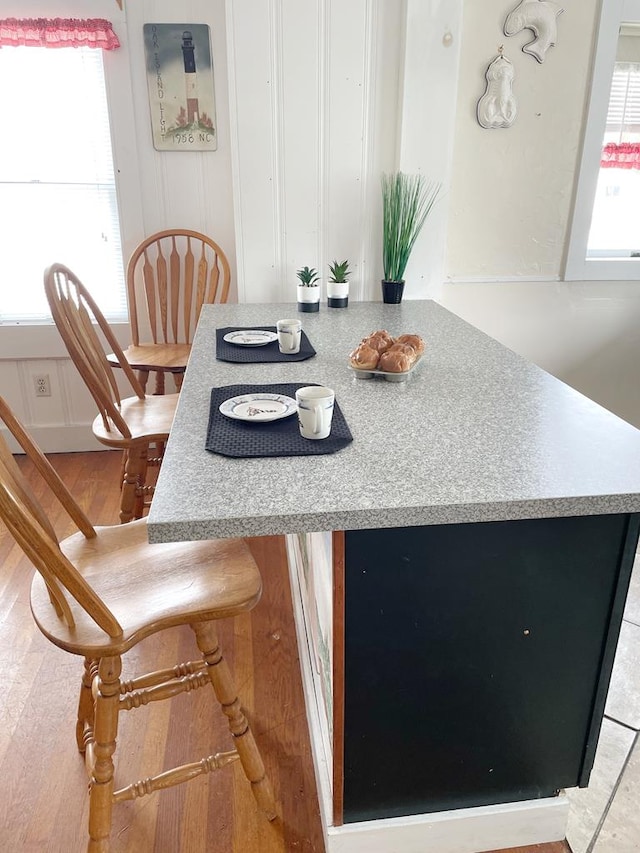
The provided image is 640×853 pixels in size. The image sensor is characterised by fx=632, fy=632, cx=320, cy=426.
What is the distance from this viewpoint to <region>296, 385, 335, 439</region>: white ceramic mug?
105cm

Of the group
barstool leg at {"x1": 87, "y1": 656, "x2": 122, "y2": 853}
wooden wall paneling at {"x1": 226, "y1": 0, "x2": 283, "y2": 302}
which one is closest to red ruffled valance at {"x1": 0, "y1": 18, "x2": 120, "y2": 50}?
wooden wall paneling at {"x1": 226, "y1": 0, "x2": 283, "y2": 302}

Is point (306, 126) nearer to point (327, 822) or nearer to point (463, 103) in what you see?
point (463, 103)

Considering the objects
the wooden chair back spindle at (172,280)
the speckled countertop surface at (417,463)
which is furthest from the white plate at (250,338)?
the wooden chair back spindle at (172,280)

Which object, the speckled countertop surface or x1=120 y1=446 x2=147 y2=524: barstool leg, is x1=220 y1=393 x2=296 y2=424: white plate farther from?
Result: x1=120 y1=446 x2=147 y2=524: barstool leg

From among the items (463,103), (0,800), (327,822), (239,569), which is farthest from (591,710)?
(463,103)

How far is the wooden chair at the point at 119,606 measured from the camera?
3.30 feet

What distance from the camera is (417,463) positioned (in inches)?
39.3

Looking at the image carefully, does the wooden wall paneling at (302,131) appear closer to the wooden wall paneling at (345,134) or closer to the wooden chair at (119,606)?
the wooden wall paneling at (345,134)

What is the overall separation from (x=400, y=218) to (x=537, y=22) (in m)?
0.88

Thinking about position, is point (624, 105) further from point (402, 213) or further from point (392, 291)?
point (392, 291)

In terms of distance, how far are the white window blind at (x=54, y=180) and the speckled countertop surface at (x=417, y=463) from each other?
1632mm

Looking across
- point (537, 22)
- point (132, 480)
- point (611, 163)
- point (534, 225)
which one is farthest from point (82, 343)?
point (611, 163)

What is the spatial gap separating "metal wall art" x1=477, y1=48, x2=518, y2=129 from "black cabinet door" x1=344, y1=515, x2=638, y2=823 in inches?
76.4

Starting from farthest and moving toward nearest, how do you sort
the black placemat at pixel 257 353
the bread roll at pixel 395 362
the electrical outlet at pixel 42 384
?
1. the electrical outlet at pixel 42 384
2. the black placemat at pixel 257 353
3. the bread roll at pixel 395 362
